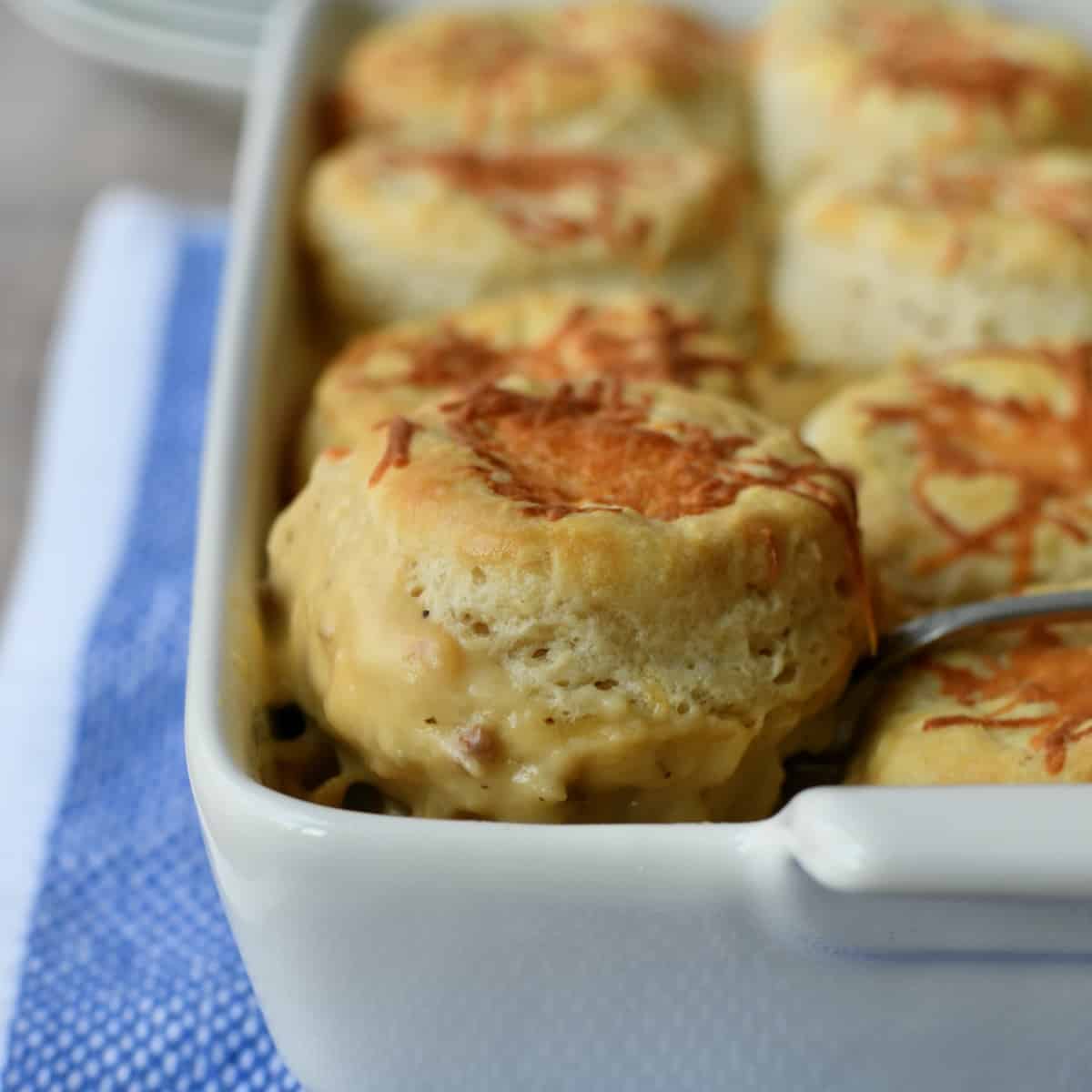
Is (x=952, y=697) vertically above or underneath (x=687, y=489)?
underneath

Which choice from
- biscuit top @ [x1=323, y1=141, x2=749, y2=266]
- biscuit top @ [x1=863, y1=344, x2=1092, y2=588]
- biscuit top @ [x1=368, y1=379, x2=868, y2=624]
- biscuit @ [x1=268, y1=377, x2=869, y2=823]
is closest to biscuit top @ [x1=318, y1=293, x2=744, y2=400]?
biscuit top @ [x1=323, y1=141, x2=749, y2=266]

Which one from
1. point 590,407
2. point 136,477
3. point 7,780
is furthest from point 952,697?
point 136,477

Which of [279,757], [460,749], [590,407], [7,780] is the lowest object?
[7,780]

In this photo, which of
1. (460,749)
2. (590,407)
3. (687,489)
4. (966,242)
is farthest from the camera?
(966,242)

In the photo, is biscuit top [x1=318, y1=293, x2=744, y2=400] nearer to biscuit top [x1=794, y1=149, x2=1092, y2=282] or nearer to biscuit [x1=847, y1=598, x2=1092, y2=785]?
biscuit top [x1=794, y1=149, x2=1092, y2=282]

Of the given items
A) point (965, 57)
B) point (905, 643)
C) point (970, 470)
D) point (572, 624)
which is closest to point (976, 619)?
point (905, 643)

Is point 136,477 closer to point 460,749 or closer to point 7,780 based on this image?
point 7,780

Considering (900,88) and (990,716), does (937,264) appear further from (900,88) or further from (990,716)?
(990,716)
